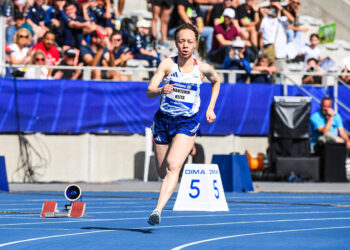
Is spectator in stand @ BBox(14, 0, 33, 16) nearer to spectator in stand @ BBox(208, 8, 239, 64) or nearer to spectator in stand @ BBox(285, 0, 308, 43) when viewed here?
spectator in stand @ BBox(208, 8, 239, 64)

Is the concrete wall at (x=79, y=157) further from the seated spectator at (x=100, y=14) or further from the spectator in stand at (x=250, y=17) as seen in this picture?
the spectator in stand at (x=250, y=17)

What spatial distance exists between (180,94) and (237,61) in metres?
13.6

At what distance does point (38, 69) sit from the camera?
21.6 meters

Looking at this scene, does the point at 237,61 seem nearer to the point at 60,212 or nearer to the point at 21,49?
the point at 21,49

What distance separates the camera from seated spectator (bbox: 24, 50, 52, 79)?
21625 millimetres

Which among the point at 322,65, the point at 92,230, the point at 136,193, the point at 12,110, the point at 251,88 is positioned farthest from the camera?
the point at 322,65

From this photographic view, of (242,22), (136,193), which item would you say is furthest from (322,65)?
(136,193)

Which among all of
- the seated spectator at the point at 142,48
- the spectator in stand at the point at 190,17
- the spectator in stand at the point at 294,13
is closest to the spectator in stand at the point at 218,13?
the spectator in stand at the point at 190,17

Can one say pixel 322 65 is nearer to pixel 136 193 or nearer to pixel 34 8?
pixel 34 8

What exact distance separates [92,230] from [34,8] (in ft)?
47.9

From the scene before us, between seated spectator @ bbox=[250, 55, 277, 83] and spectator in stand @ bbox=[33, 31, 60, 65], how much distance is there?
492cm

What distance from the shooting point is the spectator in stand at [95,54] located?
2245 centimetres

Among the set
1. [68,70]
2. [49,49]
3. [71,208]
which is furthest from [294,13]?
[71,208]

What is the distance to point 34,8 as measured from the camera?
23.5 metres
